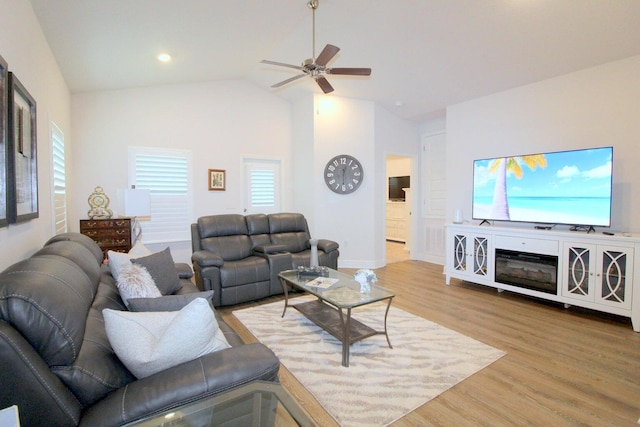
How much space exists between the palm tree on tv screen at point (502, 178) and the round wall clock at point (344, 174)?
82.6 inches

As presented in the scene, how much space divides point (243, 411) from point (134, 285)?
1223 millimetres

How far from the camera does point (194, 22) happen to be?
3.08m

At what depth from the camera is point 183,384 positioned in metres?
1.19

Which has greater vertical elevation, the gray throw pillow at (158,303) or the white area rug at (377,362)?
the gray throw pillow at (158,303)

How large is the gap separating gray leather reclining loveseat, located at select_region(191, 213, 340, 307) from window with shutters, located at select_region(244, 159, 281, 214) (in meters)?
1.01

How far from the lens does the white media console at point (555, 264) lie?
3078 millimetres

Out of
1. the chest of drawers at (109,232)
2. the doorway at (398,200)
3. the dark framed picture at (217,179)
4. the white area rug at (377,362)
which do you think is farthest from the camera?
the doorway at (398,200)

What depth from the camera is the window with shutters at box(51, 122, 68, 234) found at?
2975 millimetres

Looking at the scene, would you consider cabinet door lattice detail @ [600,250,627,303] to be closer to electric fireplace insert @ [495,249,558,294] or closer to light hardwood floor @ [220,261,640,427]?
light hardwood floor @ [220,261,640,427]

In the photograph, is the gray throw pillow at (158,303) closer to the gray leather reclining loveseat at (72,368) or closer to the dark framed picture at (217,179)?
the gray leather reclining loveseat at (72,368)

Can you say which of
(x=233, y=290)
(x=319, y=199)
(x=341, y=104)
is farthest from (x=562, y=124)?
(x=233, y=290)

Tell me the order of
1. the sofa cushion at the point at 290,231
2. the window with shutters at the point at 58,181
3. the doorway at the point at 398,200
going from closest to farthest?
the window with shutters at the point at 58,181, the sofa cushion at the point at 290,231, the doorway at the point at 398,200

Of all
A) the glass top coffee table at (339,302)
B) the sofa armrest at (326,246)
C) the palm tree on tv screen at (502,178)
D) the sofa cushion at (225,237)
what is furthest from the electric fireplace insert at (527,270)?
the sofa cushion at (225,237)

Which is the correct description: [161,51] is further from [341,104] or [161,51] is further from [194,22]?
[341,104]
